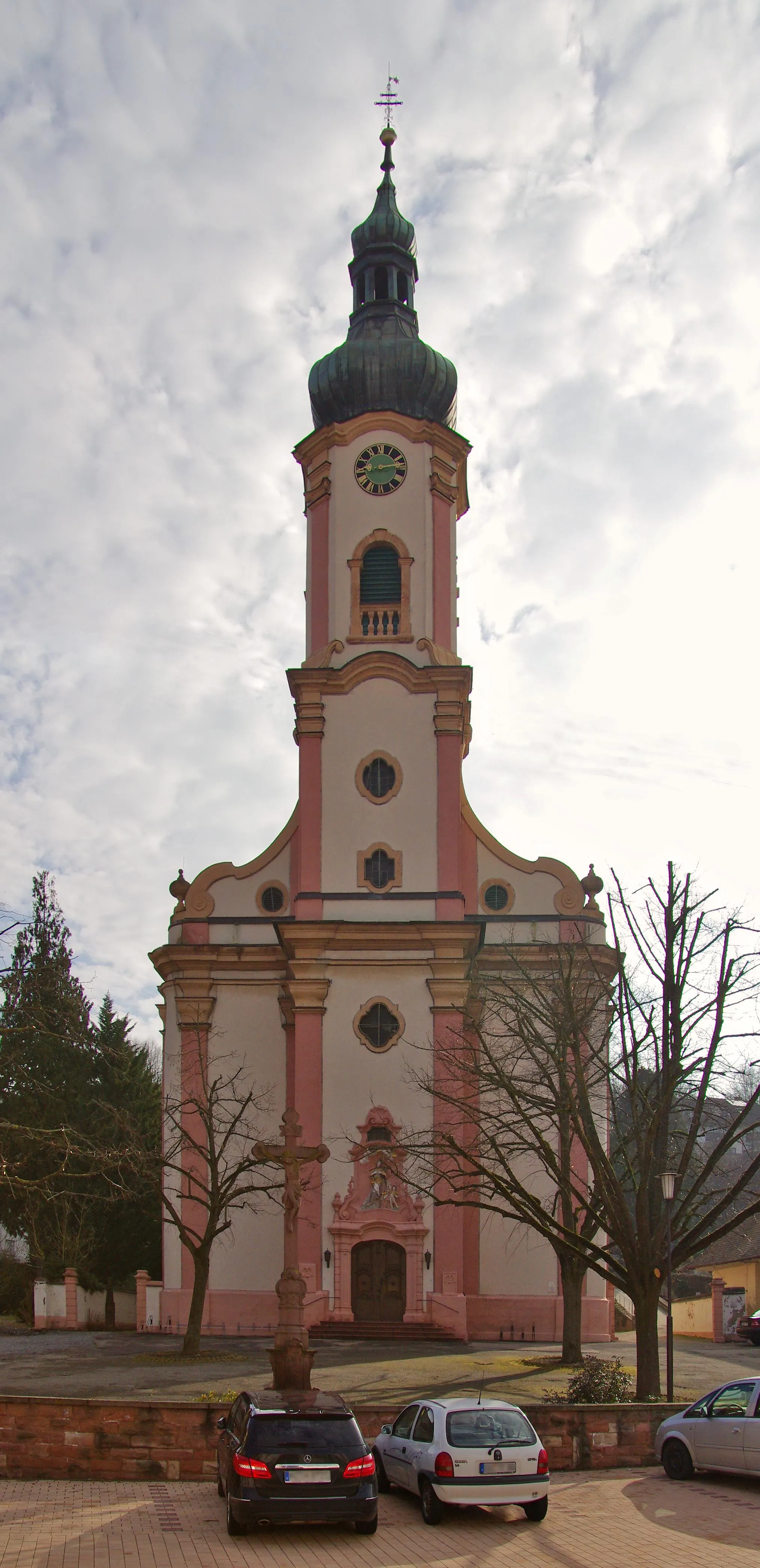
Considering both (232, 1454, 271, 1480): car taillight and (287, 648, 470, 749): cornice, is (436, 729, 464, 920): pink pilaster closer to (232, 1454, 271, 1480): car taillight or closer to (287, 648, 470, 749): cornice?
(287, 648, 470, 749): cornice

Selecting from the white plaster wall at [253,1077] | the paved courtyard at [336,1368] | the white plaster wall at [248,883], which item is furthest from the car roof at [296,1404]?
the white plaster wall at [248,883]

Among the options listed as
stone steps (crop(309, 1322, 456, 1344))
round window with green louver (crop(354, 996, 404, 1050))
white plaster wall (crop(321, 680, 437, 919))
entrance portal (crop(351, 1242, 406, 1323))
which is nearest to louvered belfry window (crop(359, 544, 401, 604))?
white plaster wall (crop(321, 680, 437, 919))

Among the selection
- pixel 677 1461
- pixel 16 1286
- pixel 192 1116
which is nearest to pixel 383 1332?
pixel 192 1116

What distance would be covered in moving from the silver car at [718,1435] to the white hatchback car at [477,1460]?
190 centimetres

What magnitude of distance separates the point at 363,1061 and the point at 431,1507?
2091 centimetres

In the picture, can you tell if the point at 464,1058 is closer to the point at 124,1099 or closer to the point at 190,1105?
the point at 190,1105

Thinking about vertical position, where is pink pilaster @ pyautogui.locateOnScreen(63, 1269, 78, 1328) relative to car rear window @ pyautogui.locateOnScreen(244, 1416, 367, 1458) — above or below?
below

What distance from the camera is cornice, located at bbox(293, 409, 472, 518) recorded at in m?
38.2

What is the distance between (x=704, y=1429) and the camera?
1421 cm

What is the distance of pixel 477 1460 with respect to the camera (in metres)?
12.5

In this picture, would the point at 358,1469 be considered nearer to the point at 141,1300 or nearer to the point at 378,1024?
the point at 378,1024

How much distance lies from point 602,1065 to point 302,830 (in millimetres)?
14469

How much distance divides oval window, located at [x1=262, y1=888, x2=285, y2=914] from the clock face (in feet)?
34.8

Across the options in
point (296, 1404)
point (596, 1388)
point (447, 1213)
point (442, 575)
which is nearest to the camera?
point (296, 1404)
